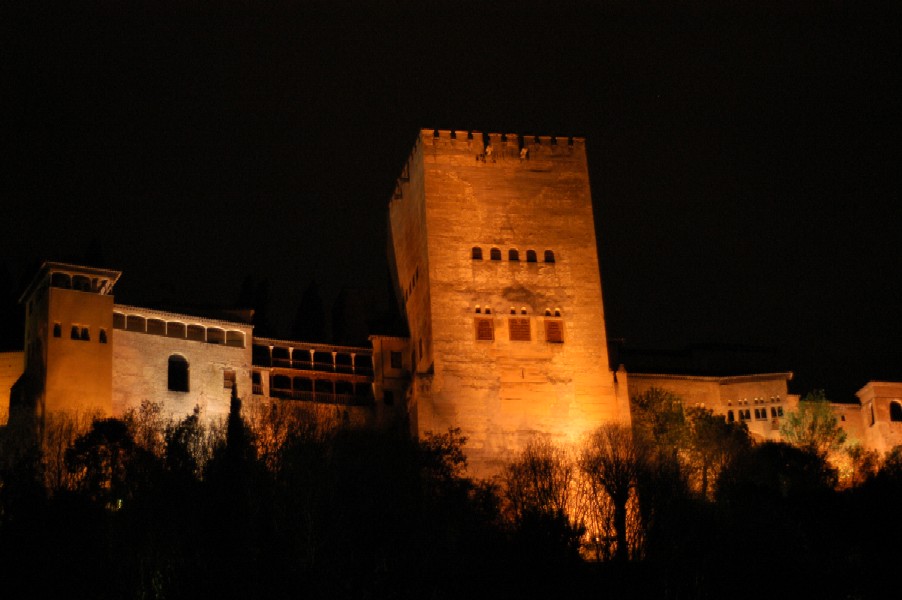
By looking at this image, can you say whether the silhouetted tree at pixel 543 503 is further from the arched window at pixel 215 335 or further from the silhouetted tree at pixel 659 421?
the arched window at pixel 215 335

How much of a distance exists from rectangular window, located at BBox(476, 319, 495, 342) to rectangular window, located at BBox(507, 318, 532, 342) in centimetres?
78

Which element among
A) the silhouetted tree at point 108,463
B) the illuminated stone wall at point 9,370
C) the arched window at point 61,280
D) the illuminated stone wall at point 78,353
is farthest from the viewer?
the illuminated stone wall at point 9,370

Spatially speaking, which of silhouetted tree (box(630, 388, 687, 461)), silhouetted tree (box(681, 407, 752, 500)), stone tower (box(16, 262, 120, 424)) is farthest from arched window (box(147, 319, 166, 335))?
silhouetted tree (box(681, 407, 752, 500))

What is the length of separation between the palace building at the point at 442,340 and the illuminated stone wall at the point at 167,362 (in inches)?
2.5

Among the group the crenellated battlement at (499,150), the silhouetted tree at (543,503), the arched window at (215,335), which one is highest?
the crenellated battlement at (499,150)

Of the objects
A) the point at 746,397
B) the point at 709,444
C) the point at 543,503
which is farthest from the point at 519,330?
the point at 746,397

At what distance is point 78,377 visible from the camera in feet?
193

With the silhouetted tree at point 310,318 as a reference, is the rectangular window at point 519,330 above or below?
below

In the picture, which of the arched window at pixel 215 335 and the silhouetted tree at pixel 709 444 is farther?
the arched window at pixel 215 335

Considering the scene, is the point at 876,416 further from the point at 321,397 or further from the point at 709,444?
the point at 321,397

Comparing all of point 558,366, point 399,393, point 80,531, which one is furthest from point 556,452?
point 80,531

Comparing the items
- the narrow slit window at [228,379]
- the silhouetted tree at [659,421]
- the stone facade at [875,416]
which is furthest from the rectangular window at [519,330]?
the stone facade at [875,416]

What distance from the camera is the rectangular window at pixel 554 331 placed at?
62.0 m

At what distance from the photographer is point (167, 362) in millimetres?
62188
